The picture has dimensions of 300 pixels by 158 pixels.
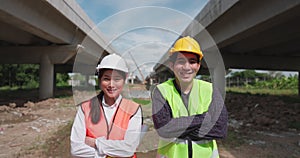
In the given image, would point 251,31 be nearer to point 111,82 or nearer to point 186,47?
point 186,47

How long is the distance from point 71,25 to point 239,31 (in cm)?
756

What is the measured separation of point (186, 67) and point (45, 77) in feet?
48.5

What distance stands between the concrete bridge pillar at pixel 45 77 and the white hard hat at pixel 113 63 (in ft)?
46.2

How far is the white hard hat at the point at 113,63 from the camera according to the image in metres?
1.87

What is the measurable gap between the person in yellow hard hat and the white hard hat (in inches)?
12.2

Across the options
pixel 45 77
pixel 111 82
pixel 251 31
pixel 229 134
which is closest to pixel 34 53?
pixel 45 77

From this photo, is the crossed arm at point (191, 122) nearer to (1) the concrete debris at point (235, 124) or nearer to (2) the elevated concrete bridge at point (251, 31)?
(2) the elevated concrete bridge at point (251, 31)

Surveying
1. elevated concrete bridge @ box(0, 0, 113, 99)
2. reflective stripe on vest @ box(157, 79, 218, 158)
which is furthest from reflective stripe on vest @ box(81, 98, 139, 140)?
elevated concrete bridge @ box(0, 0, 113, 99)

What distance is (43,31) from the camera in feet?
33.9

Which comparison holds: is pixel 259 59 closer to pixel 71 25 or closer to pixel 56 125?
pixel 71 25

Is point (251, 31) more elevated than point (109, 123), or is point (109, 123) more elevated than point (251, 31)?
point (251, 31)

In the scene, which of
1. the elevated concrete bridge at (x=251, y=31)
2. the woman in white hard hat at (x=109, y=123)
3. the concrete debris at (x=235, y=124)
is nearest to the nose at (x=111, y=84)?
the woman in white hard hat at (x=109, y=123)

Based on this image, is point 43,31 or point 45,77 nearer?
point 43,31

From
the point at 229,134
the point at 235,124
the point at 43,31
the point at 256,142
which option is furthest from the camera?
the point at 43,31
